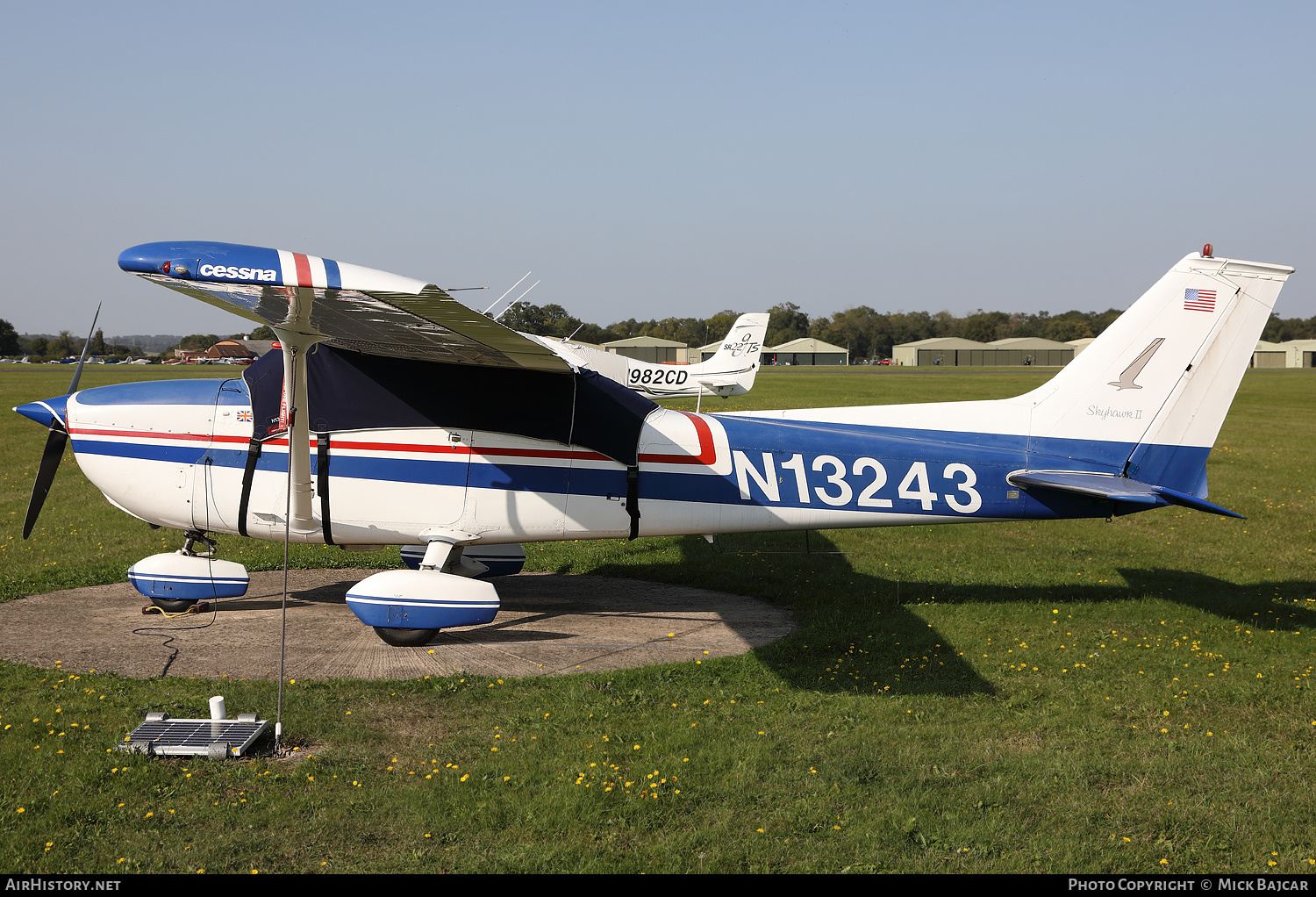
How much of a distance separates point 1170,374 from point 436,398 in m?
6.21

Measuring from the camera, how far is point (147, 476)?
7547mm

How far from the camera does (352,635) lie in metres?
7.32

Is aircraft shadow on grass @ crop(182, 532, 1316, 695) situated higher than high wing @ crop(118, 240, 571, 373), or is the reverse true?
high wing @ crop(118, 240, 571, 373)

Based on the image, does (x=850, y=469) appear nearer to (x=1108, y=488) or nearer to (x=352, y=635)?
(x=1108, y=488)

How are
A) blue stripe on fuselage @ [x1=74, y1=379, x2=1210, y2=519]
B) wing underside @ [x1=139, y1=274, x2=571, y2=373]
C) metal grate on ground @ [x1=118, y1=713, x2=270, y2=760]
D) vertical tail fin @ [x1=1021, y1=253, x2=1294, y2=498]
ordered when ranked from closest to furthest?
1. wing underside @ [x1=139, y1=274, x2=571, y2=373]
2. metal grate on ground @ [x1=118, y1=713, x2=270, y2=760]
3. vertical tail fin @ [x1=1021, y1=253, x2=1294, y2=498]
4. blue stripe on fuselage @ [x1=74, y1=379, x2=1210, y2=519]

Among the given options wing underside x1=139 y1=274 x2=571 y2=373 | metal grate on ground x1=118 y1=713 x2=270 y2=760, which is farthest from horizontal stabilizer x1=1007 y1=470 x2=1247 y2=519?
metal grate on ground x1=118 y1=713 x2=270 y2=760

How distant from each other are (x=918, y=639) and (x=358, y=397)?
500 centimetres

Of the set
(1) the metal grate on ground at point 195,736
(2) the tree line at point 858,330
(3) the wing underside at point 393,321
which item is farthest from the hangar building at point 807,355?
(1) the metal grate on ground at point 195,736

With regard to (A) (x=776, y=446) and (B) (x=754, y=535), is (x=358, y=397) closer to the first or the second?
(A) (x=776, y=446)

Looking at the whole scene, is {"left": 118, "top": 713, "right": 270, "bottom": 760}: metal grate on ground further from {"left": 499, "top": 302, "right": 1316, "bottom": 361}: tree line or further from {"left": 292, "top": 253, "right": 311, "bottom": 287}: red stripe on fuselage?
{"left": 499, "top": 302, "right": 1316, "bottom": 361}: tree line

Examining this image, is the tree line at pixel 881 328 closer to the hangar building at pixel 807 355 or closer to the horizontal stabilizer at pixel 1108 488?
the hangar building at pixel 807 355

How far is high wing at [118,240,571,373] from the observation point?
4.18 m

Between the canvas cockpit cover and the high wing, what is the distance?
644 mm

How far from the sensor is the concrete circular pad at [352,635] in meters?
6.50
